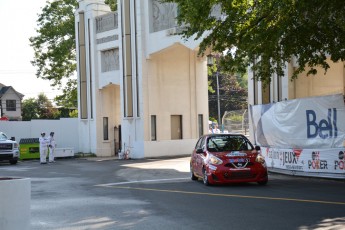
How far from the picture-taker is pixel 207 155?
15.9 metres

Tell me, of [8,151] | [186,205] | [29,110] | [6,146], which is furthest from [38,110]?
[186,205]

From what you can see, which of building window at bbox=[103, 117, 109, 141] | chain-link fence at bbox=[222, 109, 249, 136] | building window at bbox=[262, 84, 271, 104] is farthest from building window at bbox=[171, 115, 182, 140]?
building window at bbox=[262, 84, 271, 104]

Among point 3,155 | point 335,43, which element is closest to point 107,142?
point 3,155

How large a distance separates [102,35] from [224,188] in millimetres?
23965

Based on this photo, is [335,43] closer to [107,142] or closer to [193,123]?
[193,123]

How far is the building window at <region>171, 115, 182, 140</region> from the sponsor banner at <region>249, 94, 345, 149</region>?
12.6 m

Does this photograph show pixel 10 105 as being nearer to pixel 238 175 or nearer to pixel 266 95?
pixel 266 95

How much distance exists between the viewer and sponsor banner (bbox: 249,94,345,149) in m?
16.7

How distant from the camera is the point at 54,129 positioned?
39.8m

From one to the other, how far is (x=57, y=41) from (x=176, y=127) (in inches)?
650

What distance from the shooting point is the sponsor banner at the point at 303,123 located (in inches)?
658

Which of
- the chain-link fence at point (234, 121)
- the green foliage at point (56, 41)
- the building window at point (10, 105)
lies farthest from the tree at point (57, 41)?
the building window at point (10, 105)

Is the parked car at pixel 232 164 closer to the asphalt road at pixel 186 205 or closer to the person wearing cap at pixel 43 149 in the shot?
the asphalt road at pixel 186 205

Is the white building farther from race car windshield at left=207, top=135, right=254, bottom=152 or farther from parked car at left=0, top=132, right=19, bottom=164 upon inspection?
race car windshield at left=207, top=135, right=254, bottom=152
